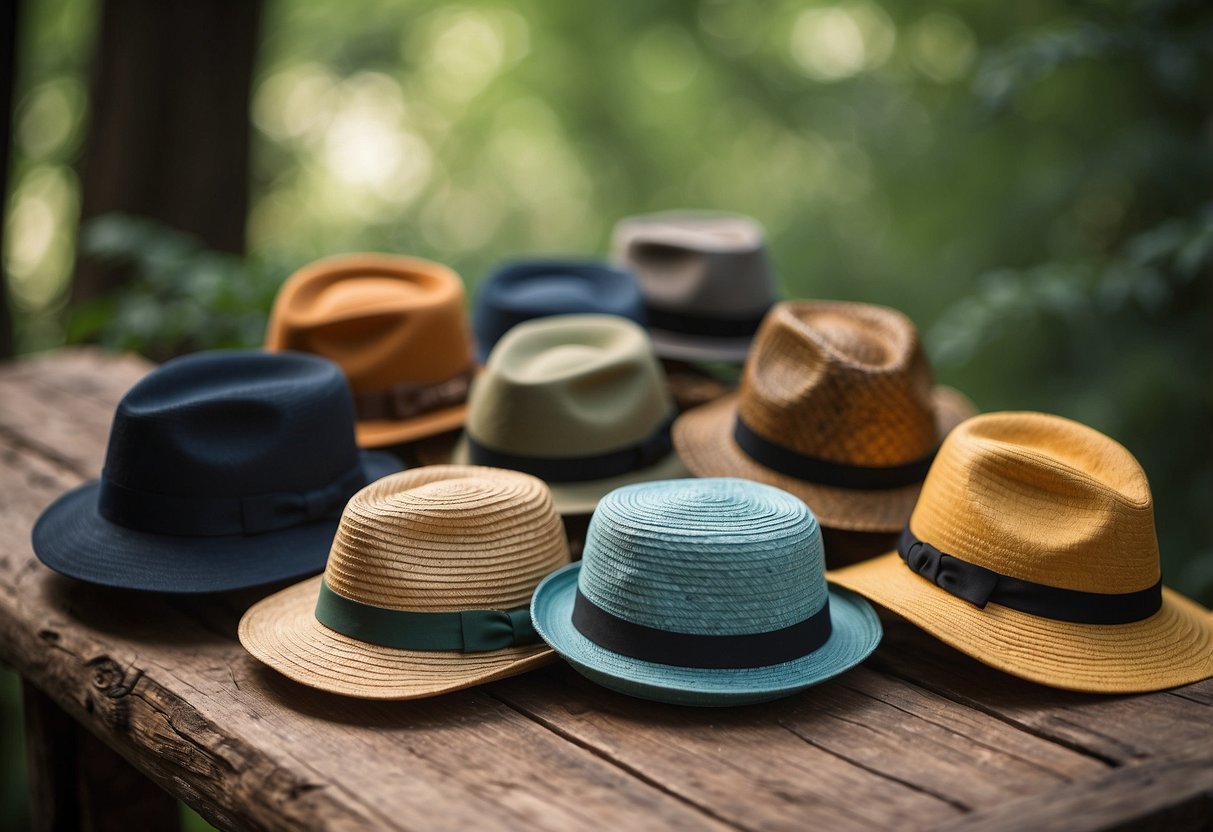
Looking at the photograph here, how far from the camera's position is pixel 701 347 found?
10.8ft

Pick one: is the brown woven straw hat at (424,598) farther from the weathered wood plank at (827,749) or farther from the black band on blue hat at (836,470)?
the black band on blue hat at (836,470)

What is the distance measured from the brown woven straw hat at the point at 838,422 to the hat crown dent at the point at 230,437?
80 centimetres

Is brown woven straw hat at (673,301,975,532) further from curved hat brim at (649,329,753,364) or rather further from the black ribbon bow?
curved hat brim at (649,329,753,364)

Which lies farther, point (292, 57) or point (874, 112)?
point (292, 57)

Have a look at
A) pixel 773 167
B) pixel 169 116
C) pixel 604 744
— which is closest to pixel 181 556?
pixel 604 744

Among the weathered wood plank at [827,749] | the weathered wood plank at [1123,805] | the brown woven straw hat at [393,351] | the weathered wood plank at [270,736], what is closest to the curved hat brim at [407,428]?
the brown woven straw hat at [393,351]

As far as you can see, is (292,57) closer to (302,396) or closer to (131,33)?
(131,33)

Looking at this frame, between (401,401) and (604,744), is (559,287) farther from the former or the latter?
(604,744)

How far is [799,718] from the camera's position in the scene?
1845 millimetres

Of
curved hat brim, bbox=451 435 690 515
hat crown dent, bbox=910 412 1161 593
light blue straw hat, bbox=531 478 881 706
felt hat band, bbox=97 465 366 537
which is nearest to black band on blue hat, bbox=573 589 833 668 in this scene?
light blue straw hat, bbox=531 478 881 706

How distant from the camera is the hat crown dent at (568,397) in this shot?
2455 mm

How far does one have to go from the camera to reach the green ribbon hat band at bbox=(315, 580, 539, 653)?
1.92m

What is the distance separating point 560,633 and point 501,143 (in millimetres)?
6412

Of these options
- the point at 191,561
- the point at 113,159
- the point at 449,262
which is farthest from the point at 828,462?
the point at 449,262
